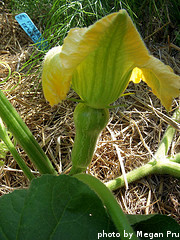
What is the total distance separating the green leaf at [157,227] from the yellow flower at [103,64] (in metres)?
0.30

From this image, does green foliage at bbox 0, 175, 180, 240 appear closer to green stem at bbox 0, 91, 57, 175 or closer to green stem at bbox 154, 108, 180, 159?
green stem at bbox 0, 91, 57, 175

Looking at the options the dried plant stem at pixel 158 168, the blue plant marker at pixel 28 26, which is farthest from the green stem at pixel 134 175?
the blue plant marker at pixel 28 26

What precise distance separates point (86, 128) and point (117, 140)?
0.46 meters

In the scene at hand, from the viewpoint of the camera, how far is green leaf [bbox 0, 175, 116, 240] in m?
0.64

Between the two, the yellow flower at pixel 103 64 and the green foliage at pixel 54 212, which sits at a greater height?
the yellow flower at pixel 103 64

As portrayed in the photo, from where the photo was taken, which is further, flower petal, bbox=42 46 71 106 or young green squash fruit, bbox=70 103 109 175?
young green squash fruit, bbox=70 103 109 175

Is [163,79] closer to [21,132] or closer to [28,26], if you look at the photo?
[21,132]

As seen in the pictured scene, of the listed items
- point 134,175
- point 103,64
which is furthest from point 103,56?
point 134,175

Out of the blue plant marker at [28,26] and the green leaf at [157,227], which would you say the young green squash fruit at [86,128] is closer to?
the green leaf at [157,227]

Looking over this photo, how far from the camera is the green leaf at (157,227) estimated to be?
71cm

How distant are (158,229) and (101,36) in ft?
1.65

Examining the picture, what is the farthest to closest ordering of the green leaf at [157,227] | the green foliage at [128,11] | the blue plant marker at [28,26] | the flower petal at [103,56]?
the green foliage at [128,11] < the blue plant marker at [28,26] < the green leaf at [157,227] < the flower petal at [103,56]

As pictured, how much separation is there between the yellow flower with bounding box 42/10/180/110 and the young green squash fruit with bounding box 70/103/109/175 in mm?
29

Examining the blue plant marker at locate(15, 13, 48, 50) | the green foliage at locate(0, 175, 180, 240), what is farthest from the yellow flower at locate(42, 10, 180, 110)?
the blue plant marker at locate(15, 13, 48, 50)
